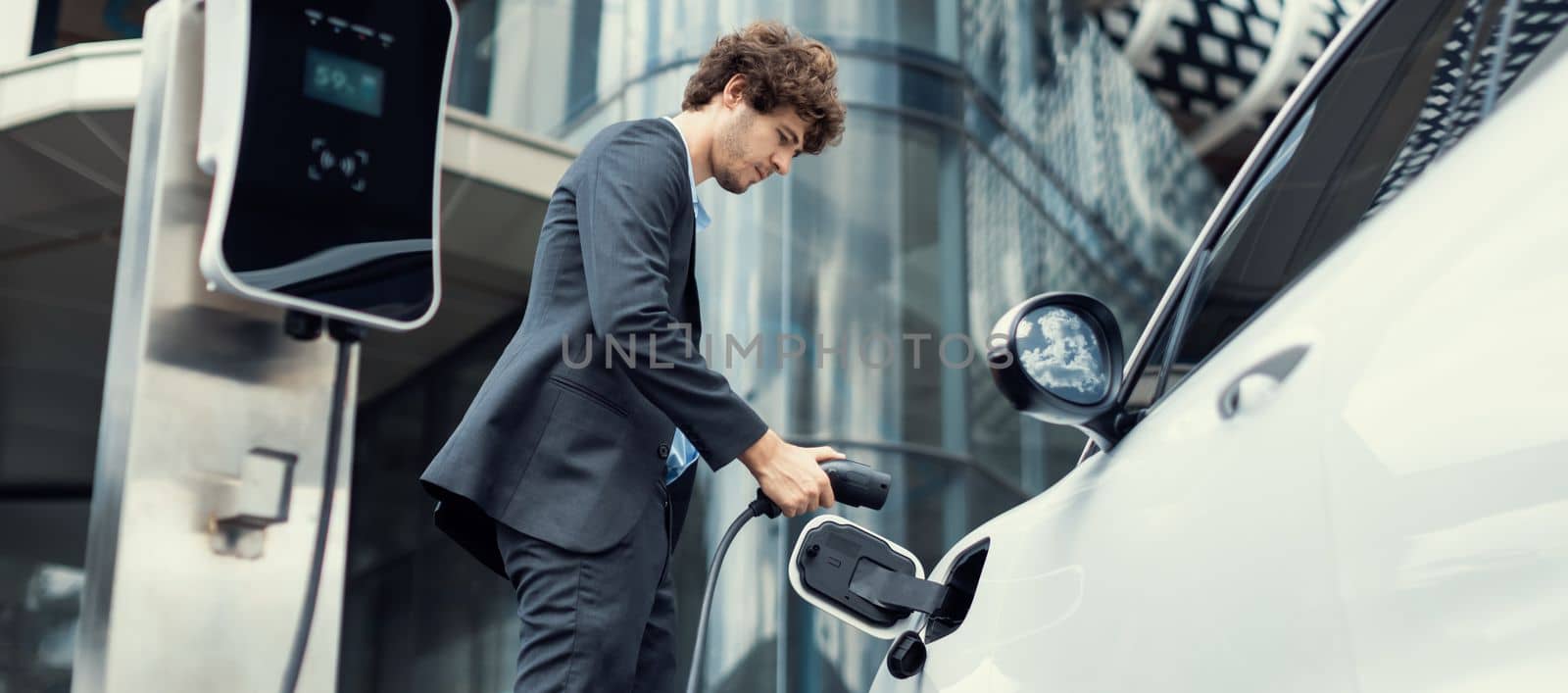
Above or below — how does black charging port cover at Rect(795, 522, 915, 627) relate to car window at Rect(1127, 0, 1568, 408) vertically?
below

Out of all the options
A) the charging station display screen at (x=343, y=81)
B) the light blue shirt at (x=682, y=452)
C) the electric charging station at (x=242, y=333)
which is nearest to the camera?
the light blue shirt at (x=682, y=452)

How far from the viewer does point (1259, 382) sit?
1.16 metres

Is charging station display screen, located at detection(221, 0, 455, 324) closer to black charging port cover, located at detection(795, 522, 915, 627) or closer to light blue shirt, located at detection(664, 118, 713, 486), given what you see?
light blue shirt, located at detection(664, 118, 713, 486)

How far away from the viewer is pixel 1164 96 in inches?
458

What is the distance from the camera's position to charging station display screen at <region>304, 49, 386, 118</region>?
2898mm

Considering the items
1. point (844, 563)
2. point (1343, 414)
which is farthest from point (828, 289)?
point (1343, 414)

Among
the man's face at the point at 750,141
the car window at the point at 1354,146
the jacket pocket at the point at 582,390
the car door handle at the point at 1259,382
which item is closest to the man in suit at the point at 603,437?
the jacket pocket at the point at 582,390

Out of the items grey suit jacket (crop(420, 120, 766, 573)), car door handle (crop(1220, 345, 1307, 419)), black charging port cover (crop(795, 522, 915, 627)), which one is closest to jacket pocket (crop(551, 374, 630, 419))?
grey suit jacket (crop(420, 120, 766, 573))

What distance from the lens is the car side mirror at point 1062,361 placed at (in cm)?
138

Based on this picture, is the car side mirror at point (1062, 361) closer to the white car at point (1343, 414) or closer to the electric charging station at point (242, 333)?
the white car at point (1343, 414)

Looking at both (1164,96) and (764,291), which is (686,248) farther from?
(1164,96)

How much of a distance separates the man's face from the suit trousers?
0.52 meters

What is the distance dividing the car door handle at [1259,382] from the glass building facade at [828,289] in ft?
15.3

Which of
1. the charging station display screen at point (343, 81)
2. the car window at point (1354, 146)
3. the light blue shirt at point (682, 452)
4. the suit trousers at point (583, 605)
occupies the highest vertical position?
the charging station display screen at point (343, 81)
